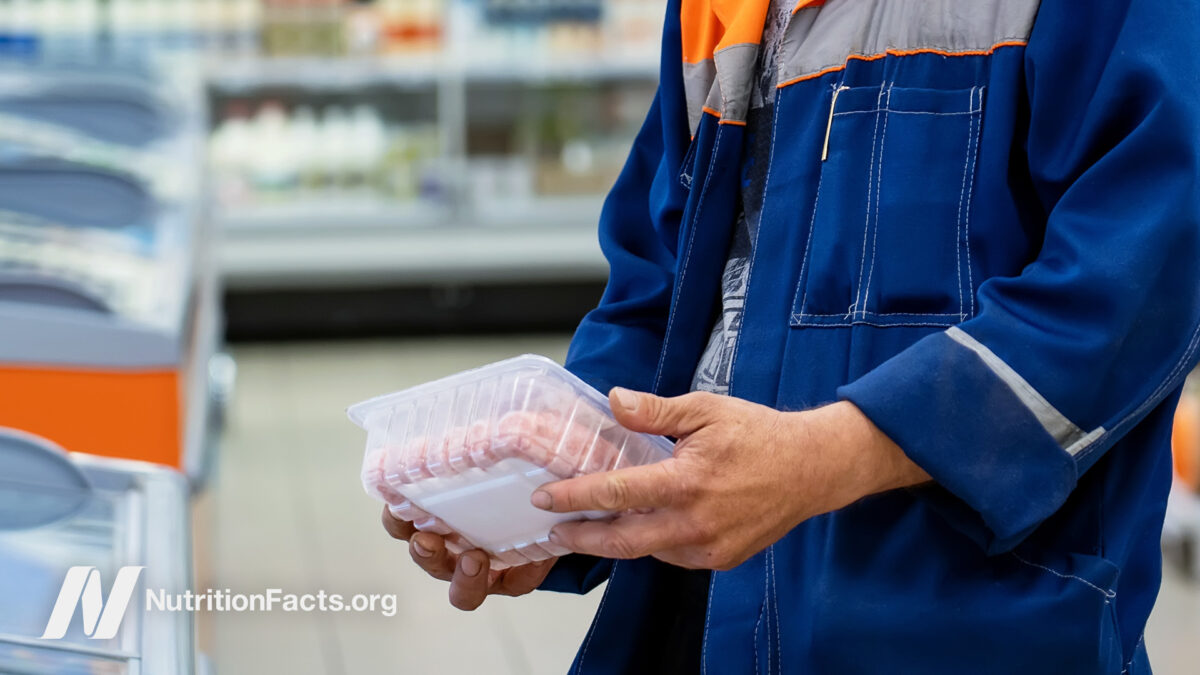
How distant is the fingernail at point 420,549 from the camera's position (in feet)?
3.58

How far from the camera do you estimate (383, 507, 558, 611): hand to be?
1.09 m

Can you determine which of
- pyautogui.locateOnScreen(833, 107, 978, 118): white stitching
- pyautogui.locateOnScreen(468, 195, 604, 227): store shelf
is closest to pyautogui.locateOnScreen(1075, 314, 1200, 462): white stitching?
pyautogui.locateOnScreen(833, 107, 978, 118): white stitching

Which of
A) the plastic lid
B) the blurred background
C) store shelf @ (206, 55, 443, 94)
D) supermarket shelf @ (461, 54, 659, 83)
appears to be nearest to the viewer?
the plastic lid

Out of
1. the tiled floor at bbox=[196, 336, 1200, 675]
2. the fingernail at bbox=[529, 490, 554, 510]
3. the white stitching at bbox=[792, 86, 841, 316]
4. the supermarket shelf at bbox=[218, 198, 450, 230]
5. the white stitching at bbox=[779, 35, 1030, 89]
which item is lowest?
the tiled floor at bbox=[196, 336, 1200, 675]

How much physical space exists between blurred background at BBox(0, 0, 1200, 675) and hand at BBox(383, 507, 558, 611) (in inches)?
8.0

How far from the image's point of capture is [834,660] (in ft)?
3.18

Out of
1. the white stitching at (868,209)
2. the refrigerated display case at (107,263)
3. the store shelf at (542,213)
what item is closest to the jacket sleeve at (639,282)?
the white stitching at (868,209)

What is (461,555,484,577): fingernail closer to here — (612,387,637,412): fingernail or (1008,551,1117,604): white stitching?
(612,387,637,412): fingernail

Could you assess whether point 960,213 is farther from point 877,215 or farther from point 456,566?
point 456,566

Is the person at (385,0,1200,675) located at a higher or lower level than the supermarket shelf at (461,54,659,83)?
higher

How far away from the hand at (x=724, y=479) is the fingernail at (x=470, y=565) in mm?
210

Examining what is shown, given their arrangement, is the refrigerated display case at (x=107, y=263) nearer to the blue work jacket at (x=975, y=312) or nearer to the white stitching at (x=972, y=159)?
the blue work jacket at (x=975, y=312)

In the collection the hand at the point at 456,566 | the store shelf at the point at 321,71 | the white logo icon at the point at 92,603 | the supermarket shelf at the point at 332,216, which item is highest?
the hand at the point at 456,566

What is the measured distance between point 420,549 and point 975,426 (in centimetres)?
47
